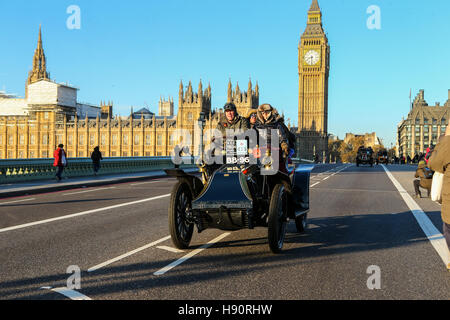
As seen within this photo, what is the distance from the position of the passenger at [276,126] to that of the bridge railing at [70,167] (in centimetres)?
1590

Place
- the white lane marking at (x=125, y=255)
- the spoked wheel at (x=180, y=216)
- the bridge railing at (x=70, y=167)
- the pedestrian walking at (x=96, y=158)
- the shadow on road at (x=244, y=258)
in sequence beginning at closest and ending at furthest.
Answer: the shadow on road at (x=244, y=258)
the white lane marking at (x=125, y=255)
the spoked wheel at (x=180, y=216)
the bridge railing at (x=70, y=167)
the pedestrian walking at (x=96, y=158)

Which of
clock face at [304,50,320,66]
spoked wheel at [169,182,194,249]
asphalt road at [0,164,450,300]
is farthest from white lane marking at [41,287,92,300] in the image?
clock face at [304,50,320,66]

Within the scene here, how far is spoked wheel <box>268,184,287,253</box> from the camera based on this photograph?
20.5ft

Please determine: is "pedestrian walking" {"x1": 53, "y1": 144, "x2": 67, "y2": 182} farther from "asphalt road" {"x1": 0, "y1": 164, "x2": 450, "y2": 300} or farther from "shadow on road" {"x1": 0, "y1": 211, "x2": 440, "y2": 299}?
"shadow on road" {"x1": 0, "y1": 211, "x2": 440, "y2": 299}

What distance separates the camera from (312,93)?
14475cm

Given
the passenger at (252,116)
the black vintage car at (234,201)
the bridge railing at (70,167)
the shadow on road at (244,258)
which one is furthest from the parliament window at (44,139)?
the black vintage car at (234,201)

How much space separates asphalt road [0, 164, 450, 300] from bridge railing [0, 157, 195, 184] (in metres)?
11.1

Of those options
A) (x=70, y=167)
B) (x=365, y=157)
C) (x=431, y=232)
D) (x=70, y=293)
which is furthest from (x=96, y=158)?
(x=365, y=157)

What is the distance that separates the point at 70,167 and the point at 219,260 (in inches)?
820

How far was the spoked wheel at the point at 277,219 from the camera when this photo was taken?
20.5 feet

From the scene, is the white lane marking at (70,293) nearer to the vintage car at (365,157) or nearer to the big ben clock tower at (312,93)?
the vintage car at (365,157)

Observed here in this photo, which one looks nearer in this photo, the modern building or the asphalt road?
the asphalt road

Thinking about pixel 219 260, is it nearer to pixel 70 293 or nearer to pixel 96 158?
pixel 70 293
